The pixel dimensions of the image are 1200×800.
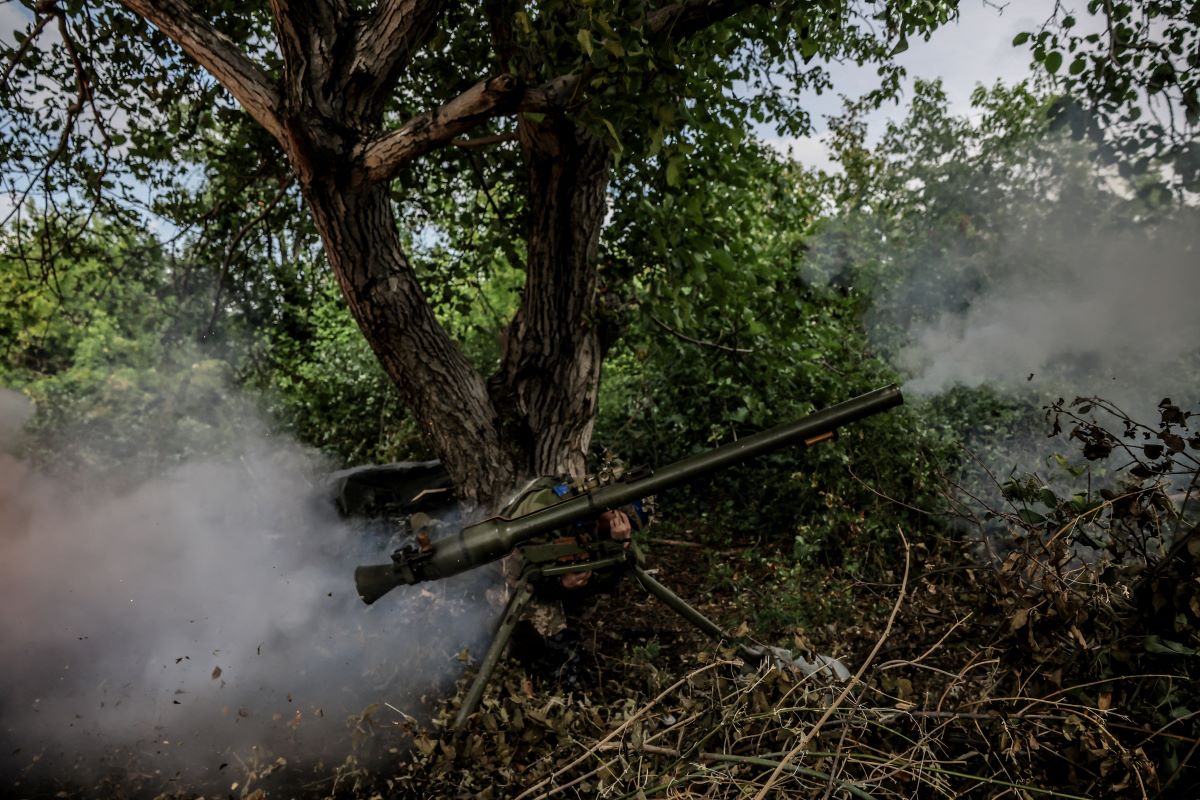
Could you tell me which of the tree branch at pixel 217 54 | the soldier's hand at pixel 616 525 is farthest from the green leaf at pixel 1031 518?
the tree branch at pixel 217 54

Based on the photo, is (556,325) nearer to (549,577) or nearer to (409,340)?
(409,340)

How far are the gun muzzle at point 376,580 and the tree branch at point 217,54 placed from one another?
7.48 feet

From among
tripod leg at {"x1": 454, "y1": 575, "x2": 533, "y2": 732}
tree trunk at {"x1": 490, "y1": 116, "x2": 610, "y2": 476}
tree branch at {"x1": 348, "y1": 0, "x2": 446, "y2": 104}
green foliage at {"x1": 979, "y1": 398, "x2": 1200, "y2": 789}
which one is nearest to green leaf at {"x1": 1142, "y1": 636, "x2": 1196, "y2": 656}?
green foliage at {"x1": 979, "y1": 398, "x2": 1200, "y2": 789}

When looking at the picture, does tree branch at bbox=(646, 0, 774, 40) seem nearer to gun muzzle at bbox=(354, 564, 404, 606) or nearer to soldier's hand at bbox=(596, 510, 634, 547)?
soldier's hand at bbox=(596, 510, 634, 547)

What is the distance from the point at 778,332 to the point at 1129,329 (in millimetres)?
2289

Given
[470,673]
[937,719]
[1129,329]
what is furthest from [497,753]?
[1129,329]

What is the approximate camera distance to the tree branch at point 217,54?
3.84m

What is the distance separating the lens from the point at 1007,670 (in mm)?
2229

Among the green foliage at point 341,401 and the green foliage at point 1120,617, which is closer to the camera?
the green foliage at point 1120,617

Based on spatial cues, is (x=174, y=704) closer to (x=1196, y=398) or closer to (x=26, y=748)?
(x=26, y=748)

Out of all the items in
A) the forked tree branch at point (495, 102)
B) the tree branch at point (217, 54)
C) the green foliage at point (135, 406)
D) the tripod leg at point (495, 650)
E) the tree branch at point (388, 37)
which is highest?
the green foliage at point (135, 406)

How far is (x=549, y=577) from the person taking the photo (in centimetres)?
352

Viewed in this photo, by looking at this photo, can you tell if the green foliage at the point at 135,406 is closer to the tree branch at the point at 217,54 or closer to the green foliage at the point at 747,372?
the tree branch at the point at 217,54

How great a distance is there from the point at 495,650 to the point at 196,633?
290cm
